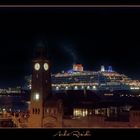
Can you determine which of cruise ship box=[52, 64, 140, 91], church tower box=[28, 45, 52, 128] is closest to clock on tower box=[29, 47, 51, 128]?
church tower box=[28, 45, 52, 128]

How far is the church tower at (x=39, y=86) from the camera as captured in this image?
415 centimetres

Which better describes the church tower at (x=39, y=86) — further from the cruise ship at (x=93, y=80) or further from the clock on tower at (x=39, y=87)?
the cruise ship at (x=93, y=80)

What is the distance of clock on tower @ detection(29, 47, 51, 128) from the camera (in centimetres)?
417

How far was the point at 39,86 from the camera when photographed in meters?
4.37

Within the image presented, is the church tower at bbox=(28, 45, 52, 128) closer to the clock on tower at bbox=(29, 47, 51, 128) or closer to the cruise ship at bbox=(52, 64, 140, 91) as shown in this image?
the clock on tower at bbox=(29, 47, 51, 128)

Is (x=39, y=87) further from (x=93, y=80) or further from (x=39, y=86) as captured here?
(x=93, y=80)

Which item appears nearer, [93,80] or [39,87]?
[93,80]

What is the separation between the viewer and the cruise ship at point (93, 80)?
13.6ft

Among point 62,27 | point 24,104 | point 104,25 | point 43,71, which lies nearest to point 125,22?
point 104,25

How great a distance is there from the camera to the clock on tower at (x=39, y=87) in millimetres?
4171

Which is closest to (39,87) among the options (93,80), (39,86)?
(39,86)

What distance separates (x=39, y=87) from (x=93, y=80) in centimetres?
52

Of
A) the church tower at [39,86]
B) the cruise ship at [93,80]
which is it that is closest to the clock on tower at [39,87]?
the church tower at [39,86]

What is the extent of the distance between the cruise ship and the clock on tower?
4.0 inches
